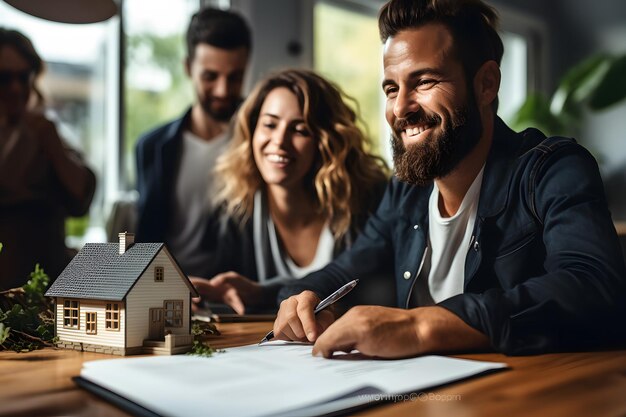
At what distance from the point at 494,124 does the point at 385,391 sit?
0.49m

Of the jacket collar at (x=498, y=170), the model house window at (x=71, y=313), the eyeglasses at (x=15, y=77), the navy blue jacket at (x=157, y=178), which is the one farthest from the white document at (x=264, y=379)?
the eyeglasses at (x=15, y=77)

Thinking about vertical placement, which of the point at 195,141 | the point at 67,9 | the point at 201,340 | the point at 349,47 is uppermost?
the point at 349,47

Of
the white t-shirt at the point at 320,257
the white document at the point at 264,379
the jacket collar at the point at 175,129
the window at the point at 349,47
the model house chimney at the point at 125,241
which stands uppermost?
the window at the point at 349,47

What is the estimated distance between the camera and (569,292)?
79 centimetres

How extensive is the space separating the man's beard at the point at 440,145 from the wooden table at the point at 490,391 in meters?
0.28

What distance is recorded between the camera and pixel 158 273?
84 centimetres

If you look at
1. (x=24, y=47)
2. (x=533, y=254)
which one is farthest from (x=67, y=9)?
(x=24, y=47)

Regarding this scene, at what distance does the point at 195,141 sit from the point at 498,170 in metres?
0.98

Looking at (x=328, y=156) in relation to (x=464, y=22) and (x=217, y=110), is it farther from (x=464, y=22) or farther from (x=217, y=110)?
(x=217, y=110)

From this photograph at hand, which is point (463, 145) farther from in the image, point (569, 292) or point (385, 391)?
point (385, 391)

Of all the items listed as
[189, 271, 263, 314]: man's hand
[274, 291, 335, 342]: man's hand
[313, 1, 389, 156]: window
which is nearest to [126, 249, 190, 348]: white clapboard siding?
[274, 291, 335, 342]: man's hand

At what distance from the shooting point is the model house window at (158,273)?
833 mm

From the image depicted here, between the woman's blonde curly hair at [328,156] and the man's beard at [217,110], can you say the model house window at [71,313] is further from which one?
the man's beard at [217,110]

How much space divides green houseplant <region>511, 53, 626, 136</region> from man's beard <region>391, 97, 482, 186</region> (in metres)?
1.89
